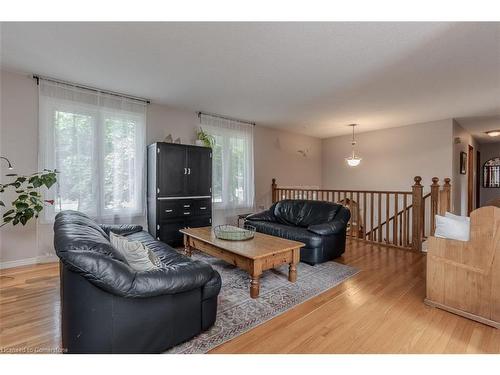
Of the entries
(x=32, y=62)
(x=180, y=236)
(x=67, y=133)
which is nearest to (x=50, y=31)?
(x=32, y=62)

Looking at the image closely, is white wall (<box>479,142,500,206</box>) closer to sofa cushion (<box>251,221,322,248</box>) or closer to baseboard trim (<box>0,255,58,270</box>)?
sofa cushion (<box>251,221,322,248</box>)

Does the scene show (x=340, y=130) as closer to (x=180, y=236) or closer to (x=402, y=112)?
(x=402, y=112)

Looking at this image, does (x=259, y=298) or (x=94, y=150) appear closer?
(x=259, y=298)

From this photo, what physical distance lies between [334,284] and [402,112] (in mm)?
3623

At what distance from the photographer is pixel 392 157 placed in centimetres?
603

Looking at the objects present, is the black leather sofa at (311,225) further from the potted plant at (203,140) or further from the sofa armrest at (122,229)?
the sofa armrest at (122,229)

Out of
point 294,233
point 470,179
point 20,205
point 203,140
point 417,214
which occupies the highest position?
point 203,140

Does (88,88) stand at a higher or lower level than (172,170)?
higher

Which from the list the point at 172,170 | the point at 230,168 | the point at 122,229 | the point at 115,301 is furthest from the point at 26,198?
the point at 230,168

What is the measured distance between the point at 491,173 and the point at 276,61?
8.85m

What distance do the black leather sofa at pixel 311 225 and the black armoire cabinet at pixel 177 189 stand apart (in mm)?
921

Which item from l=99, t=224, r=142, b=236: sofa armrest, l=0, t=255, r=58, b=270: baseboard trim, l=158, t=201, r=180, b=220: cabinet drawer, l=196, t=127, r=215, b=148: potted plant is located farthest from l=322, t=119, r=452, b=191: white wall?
l=0, t=255, r=58, b=270: baseboard trim

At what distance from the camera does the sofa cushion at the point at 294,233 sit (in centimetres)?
333

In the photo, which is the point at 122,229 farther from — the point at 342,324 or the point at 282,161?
the point at 282,161
